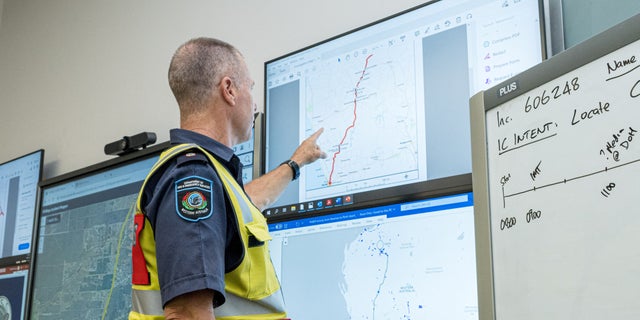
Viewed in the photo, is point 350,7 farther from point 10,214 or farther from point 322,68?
point 10,214

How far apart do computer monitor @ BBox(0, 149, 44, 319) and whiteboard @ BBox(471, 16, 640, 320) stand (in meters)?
2.10

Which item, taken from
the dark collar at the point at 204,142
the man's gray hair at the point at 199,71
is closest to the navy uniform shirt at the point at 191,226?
the dark collar at the point at 204,142

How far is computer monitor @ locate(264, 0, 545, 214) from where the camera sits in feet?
4.55

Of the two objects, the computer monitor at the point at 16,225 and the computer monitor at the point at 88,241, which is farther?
the computer monitor at the point at 16,225

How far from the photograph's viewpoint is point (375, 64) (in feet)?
5.24

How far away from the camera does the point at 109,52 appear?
270cm

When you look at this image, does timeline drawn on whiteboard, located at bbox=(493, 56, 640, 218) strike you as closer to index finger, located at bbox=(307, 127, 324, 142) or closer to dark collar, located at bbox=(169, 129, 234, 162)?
dark collar, located at bbox=(169, 129, 234, 162)

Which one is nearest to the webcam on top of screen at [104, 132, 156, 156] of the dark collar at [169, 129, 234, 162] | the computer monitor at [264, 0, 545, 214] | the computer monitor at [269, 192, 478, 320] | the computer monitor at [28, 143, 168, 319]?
the computer monitor at [28, 143, 168, 319]

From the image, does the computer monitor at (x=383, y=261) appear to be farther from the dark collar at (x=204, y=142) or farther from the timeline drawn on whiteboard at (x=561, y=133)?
the timeline drawn on whiteboard at (x=561, y=133)

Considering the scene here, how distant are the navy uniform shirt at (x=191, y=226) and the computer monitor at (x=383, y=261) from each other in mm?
362

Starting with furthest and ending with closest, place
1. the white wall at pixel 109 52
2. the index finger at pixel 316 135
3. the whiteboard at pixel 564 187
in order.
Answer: the white wall at pixel 109 52 < the index finger at pixel 316 135 < the whiteboard at pixel 564 187

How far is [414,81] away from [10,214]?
6.57 feet

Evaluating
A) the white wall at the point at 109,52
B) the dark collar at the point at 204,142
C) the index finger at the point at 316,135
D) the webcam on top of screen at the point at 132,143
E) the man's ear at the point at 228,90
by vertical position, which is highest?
the white wall at the point at 109,52

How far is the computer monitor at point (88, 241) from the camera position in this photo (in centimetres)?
204
